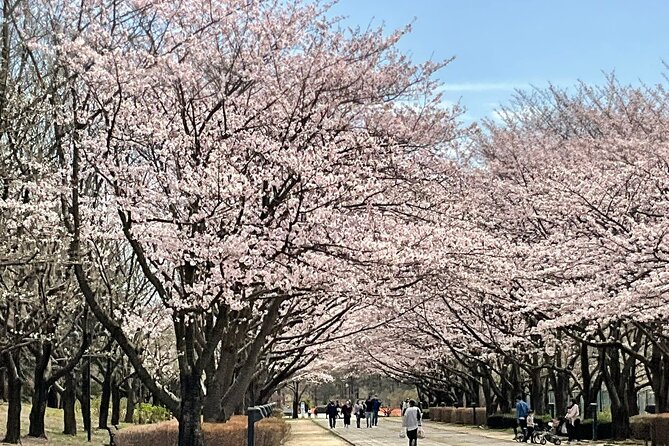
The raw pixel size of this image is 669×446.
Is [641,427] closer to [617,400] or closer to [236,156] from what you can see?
[617,400]

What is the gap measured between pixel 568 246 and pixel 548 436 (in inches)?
371

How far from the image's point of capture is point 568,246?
64.7 feet

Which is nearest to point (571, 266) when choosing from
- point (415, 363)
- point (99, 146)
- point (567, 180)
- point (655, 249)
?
point (567, 180)

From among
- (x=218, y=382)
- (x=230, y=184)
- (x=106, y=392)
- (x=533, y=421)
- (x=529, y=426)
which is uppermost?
(x=230, y=184)

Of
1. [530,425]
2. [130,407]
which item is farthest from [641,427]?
[130,407]

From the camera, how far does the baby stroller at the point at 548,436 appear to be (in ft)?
85.9

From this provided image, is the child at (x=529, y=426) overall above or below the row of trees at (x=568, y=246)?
below

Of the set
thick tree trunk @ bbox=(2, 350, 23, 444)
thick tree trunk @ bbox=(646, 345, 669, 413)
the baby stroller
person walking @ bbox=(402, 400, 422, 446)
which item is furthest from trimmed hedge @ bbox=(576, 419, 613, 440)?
thick tree trunk @ bbox=(2, 350, 23, 444)

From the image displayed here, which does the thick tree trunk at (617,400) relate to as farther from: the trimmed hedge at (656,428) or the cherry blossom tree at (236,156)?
the cherry blossom tree at (236,156)

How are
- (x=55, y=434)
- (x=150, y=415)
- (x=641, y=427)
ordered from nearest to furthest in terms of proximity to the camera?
1. (x=641, y=427)
2. (x=55, y=434)
3. (x=150, y=415)

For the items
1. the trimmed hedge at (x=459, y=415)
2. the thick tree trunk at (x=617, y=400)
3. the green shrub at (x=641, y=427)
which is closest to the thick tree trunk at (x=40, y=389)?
the green shrub at (x=641, y=427)

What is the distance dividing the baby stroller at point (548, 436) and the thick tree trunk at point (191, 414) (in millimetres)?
15426

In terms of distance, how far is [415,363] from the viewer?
4784cm

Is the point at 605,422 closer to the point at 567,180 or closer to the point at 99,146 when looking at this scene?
the point at 567,180
